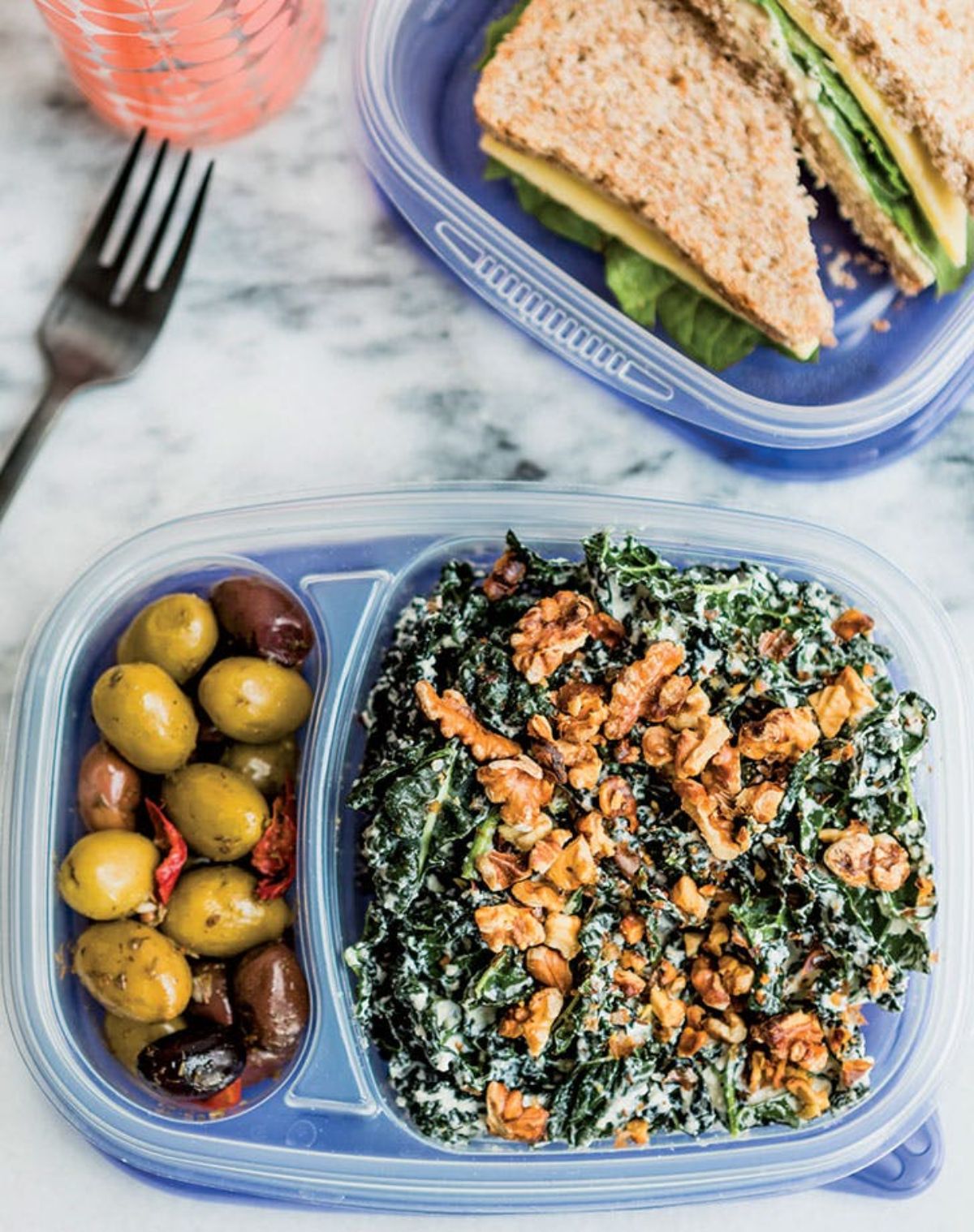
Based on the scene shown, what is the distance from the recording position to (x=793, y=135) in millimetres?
1845

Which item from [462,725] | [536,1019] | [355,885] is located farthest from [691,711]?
[355,885]

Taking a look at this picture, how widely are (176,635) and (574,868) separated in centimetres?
52

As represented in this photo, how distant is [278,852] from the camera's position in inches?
63.4

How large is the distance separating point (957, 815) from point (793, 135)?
0.92 m

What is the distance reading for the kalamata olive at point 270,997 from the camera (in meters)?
1.56

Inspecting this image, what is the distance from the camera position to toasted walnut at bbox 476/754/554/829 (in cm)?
149

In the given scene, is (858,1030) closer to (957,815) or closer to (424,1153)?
(957,815)

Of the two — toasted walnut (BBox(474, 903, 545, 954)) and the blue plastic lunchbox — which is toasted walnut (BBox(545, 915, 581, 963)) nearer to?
toasted walnut (BBox(474, 903, 545, 954))

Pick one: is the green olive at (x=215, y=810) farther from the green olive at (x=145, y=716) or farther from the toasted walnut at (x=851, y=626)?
the toasted walnut at (x=851, y=626)

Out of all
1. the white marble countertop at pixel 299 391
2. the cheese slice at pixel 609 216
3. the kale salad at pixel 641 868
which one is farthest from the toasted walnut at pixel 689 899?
the cheese slice at pixel 609 216

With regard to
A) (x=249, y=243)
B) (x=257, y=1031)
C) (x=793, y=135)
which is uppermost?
(x=793, y=135)

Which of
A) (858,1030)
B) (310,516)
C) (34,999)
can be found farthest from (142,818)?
(858,1030)

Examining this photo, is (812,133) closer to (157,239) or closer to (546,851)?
(157,239)

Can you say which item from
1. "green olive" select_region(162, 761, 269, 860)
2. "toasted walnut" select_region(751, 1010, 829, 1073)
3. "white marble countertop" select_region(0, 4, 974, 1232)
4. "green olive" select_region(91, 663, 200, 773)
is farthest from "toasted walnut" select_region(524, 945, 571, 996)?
"white marble countertop" select_region(0, 4, 974, 1232)
